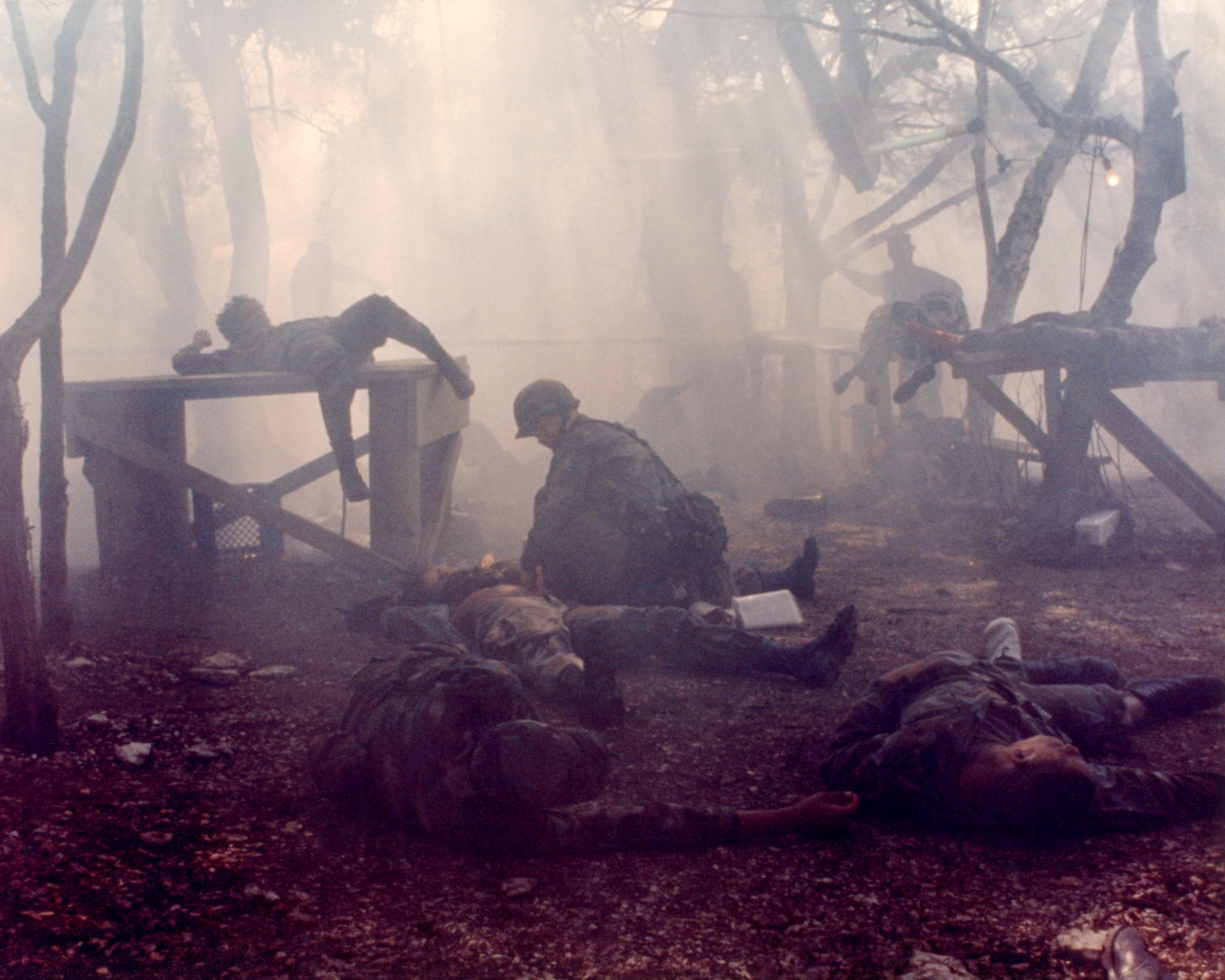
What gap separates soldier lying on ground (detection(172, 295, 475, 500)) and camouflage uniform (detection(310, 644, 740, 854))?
3524mm

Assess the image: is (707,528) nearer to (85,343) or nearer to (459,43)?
Result: (459,43)

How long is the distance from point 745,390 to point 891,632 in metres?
9.30

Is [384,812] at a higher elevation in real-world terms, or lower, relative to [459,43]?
lower

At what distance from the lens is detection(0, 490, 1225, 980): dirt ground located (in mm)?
2162

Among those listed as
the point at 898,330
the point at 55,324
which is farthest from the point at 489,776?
the point at 898,330

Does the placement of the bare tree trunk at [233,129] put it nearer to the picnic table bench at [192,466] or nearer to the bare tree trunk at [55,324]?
the picnic table bench at [192,466]

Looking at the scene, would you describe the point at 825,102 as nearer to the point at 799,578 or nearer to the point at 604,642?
the point at 799,578

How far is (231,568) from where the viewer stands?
6559 mm

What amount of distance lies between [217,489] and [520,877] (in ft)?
13.3

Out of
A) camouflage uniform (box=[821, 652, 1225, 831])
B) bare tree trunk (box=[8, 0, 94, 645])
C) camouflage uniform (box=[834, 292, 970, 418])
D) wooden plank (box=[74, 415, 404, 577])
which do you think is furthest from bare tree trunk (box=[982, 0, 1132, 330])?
bare tree trunk (box=[8, 0, 94, 645])

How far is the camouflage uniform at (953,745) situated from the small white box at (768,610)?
6.14ft

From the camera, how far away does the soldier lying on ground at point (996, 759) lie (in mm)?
2482

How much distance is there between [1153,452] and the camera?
6504 millimetres

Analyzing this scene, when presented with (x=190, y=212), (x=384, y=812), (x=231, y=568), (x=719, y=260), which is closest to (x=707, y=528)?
(x=384, y=812)
